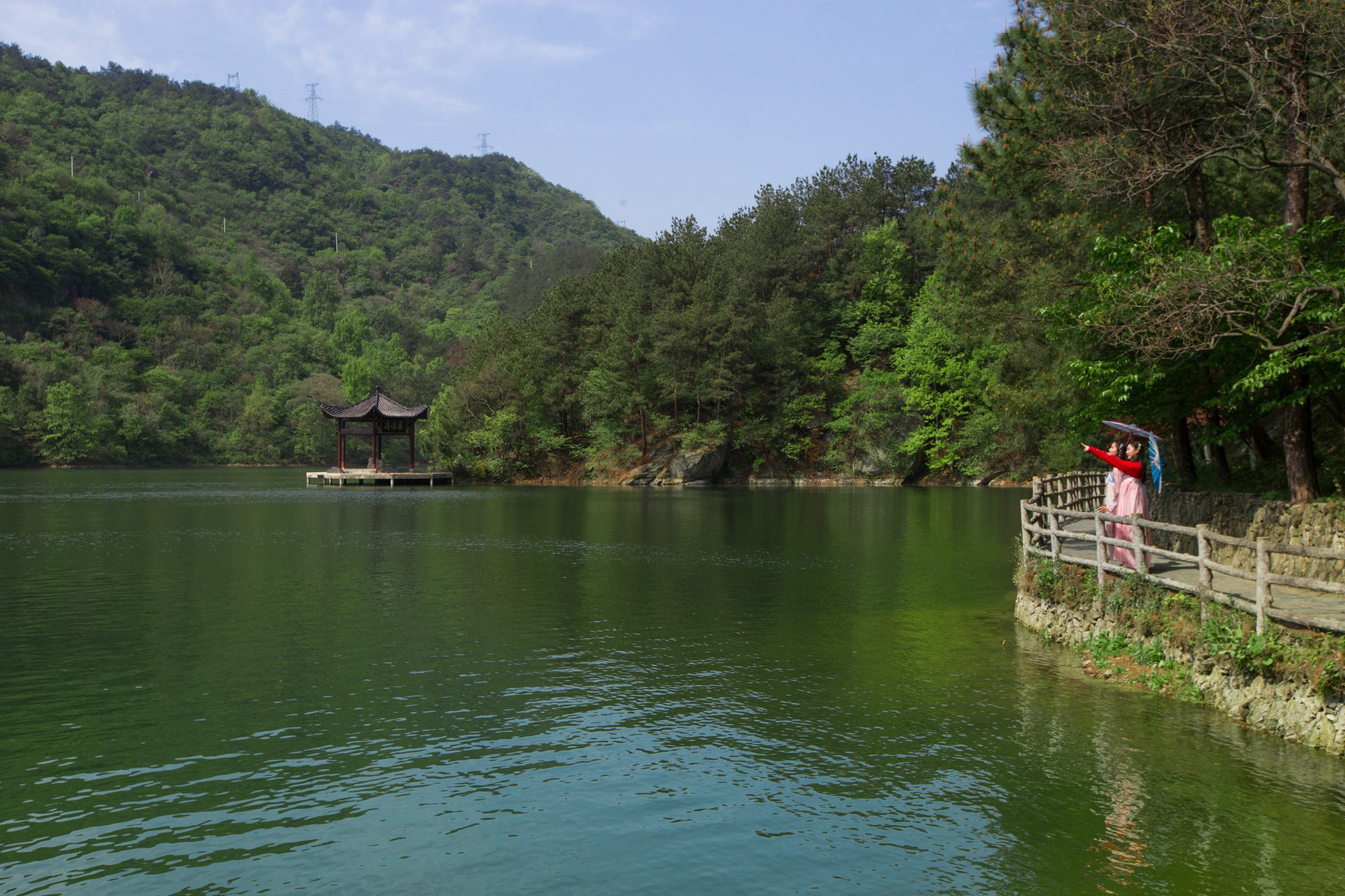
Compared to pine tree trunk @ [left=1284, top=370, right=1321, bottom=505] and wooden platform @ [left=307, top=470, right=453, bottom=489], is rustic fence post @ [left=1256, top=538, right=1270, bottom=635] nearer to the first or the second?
pine tree trunk @ [left=1284, top=370, right=1321, bottom=505]

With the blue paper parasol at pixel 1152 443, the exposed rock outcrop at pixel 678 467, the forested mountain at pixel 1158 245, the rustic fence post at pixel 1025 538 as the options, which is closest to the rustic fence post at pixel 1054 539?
the rustic fence post at pixel 1025 538

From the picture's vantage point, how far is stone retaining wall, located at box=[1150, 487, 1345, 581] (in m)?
14.2

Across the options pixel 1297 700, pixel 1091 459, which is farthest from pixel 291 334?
pixel 1297 700

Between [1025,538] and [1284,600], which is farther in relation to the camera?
[1025,538]

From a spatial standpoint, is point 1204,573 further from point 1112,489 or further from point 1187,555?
point 1112,489

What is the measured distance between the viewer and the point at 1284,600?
41.0 feet

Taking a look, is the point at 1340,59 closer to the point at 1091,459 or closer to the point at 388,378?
the point at 1091,459

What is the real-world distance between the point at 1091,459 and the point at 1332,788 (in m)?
34.3

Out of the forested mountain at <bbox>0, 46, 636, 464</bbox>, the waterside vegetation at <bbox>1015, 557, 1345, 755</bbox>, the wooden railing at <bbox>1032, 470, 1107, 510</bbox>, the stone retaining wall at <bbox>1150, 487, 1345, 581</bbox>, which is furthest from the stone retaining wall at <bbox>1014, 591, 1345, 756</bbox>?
the forested mountain at <bbox>0, 46, 636, 464</bbox>

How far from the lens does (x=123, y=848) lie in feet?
26.6

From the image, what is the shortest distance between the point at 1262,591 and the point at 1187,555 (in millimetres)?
2593

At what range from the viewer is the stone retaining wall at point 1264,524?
14219 mm

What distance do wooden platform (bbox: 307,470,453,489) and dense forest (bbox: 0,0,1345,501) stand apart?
15.8ft

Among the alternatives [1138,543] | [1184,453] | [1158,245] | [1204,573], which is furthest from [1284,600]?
[1184,453]
